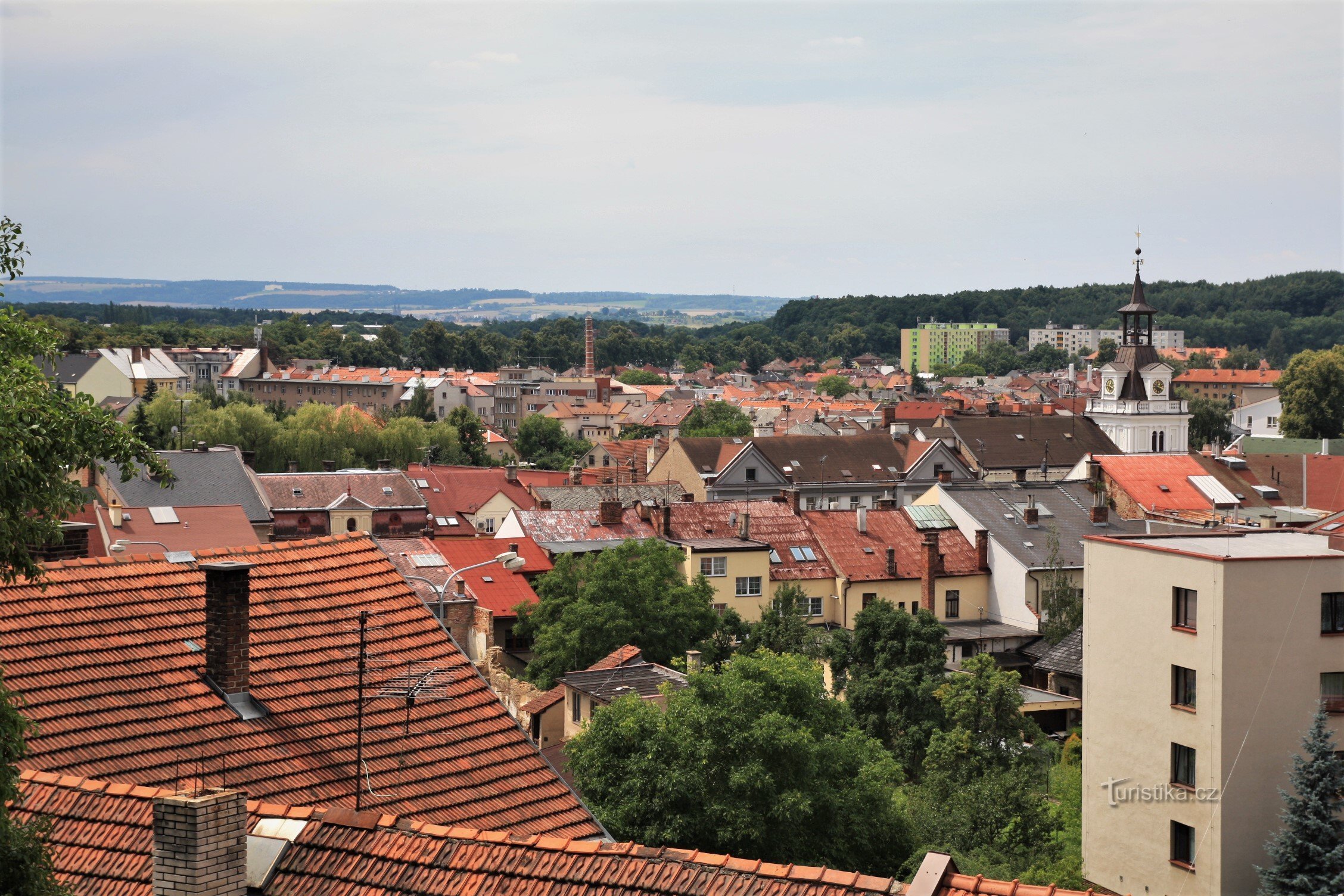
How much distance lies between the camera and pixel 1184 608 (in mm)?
22719

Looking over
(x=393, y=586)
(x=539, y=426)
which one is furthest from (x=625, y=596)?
(x=539, y=426)

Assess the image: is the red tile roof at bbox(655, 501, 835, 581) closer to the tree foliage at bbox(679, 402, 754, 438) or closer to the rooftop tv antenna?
the rooftop tv antenna

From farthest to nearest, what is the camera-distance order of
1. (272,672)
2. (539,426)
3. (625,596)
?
(539,426), (625,596), (272,672)

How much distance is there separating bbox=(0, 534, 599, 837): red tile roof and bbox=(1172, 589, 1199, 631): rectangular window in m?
12.4

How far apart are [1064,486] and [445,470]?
33.3 m

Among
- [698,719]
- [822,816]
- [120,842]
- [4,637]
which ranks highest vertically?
[4,637]

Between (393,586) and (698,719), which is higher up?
(393,586)

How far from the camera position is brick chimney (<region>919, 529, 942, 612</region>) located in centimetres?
5169

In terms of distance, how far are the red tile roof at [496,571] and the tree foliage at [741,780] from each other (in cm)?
2180

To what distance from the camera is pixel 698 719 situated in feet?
75.0

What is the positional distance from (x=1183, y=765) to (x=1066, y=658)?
21.2 metres

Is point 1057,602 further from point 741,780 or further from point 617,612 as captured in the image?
point 741,780

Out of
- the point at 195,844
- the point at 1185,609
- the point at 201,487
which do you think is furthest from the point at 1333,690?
the point at 201,487

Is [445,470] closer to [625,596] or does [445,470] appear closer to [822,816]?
[625,596]
